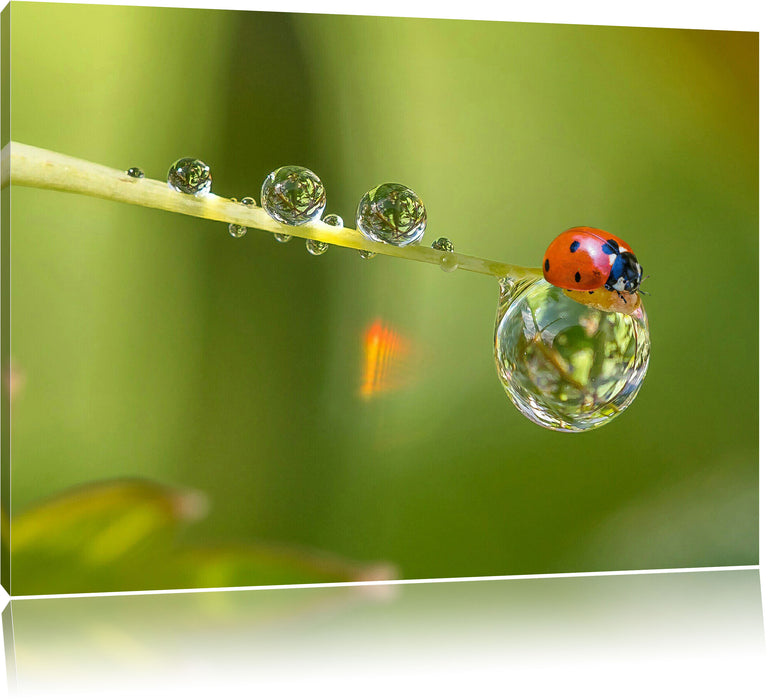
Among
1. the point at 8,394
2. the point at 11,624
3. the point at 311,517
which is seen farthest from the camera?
the point at 311,517

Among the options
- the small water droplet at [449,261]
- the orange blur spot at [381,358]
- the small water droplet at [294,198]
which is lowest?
the orange blur spot at [381,358]

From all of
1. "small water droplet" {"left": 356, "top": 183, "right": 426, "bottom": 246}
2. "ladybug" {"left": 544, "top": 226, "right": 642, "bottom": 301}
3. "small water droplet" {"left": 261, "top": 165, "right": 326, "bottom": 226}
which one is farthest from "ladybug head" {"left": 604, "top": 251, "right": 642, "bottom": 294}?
"small water droplet" {"left": 261, "top": 165, "right": 326, "bottom": 226}

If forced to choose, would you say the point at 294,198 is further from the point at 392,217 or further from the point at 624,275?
the point at 624,275

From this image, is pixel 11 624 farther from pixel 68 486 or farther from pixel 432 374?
pixel 432 374

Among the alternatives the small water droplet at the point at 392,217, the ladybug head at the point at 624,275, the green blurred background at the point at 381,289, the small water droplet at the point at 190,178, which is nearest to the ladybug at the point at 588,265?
the ladybug head at the point at 624,275

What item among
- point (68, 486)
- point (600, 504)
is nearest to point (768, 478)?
point (600, 504)

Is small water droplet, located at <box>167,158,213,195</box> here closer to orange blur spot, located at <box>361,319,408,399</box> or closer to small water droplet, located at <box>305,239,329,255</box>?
small water droplet, located at <box>305,239,329,255</box>

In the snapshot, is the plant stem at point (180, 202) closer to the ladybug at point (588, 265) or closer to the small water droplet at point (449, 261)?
the small water droplet at point (449, 261)
